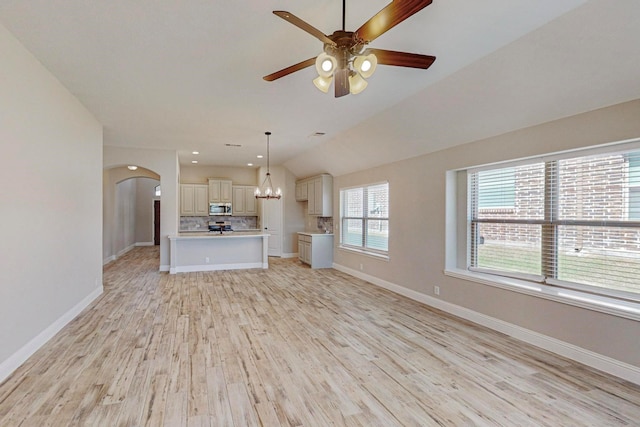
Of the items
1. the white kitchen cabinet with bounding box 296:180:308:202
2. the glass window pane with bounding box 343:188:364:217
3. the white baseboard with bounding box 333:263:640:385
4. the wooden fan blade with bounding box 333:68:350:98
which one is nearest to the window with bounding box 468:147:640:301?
the white baseboard with bounding box 333:263:640:385

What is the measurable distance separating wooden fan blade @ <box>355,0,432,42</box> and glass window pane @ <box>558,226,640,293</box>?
2862 millimetres

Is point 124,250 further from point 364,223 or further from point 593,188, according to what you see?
point 593,188

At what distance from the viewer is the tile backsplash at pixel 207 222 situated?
10734 mm

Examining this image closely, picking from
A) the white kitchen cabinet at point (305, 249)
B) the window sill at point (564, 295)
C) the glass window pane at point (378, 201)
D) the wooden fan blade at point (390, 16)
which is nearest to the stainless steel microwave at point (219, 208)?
the white kitchen cabinet at point (305, 249)

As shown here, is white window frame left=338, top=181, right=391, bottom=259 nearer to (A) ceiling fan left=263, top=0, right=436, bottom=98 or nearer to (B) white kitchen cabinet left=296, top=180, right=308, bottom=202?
(B) white kitchen cabinet left=296, top=180, right=308, bottom=202

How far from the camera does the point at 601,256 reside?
309cm

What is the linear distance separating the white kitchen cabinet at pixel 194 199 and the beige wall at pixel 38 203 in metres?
5.59

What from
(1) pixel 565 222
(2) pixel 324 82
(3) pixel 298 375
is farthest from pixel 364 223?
(2) pixel 324 82

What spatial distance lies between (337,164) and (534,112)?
445 cm

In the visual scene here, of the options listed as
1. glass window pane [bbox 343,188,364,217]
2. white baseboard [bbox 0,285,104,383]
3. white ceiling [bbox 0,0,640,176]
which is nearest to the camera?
white ceiling [bbox 0,0,640,176]

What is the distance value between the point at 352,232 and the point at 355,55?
566 cm

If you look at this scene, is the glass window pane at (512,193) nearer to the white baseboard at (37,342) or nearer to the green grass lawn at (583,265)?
the green grass lawn at (583,265)

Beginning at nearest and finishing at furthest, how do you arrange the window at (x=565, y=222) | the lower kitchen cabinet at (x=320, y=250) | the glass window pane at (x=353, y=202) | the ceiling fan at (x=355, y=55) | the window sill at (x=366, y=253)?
the ceiling fan at (x=355, y=55), the window at (x=565, y=222), the window sill at (x=366, y=253), the glass window pane at (x=353, y=202), the lower kitchen cabinet at (x=320, y=250)

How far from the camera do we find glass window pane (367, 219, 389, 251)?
6.33 metres
